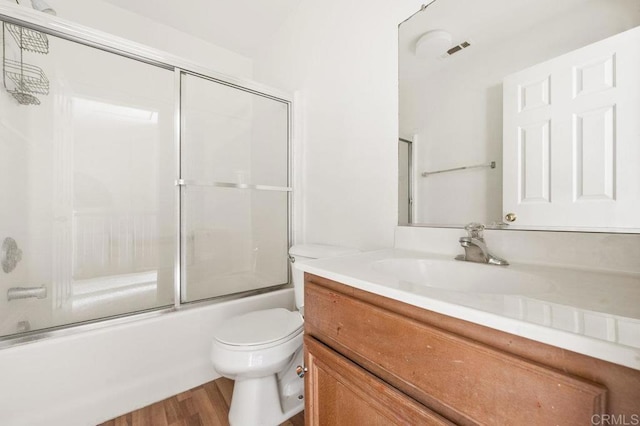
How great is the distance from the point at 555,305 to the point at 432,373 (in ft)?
0.82

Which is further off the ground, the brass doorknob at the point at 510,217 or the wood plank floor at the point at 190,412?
the brass doorknob at the point at 510,217

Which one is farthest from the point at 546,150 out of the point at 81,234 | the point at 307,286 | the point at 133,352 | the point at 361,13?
the point at 81,234

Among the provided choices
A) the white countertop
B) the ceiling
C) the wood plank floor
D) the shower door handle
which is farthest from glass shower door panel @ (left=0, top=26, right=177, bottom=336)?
the white countertop

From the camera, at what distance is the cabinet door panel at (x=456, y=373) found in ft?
1.17

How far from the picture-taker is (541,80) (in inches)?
32.3

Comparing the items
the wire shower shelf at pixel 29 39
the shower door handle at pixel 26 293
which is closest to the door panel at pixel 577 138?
the wire shower shelf at pixel 29 39

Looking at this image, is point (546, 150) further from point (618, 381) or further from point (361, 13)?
point (361, 13)

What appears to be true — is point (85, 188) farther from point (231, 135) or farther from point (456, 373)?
point (456, 373)

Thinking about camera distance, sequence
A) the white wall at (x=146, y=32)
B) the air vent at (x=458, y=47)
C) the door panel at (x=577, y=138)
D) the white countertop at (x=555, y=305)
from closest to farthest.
Result: the white countertop at (x=555, y=305)
the door panel at (x=577, y=138)
the air vent at (x=458, y=47)
the white wall at (x=146, y=32)

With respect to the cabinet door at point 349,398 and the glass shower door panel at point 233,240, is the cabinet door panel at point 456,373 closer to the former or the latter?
the cabinet door at point 349,398

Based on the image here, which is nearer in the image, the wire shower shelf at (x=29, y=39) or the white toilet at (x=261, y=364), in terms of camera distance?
the white toilet at (x=261, y=364)

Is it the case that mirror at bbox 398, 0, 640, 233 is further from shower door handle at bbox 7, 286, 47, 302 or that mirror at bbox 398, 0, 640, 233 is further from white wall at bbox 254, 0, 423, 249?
shower door handle at bbox 7, 286, 47, 302

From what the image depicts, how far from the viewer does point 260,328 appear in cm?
120

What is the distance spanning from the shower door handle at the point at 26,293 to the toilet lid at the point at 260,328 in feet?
3.33
